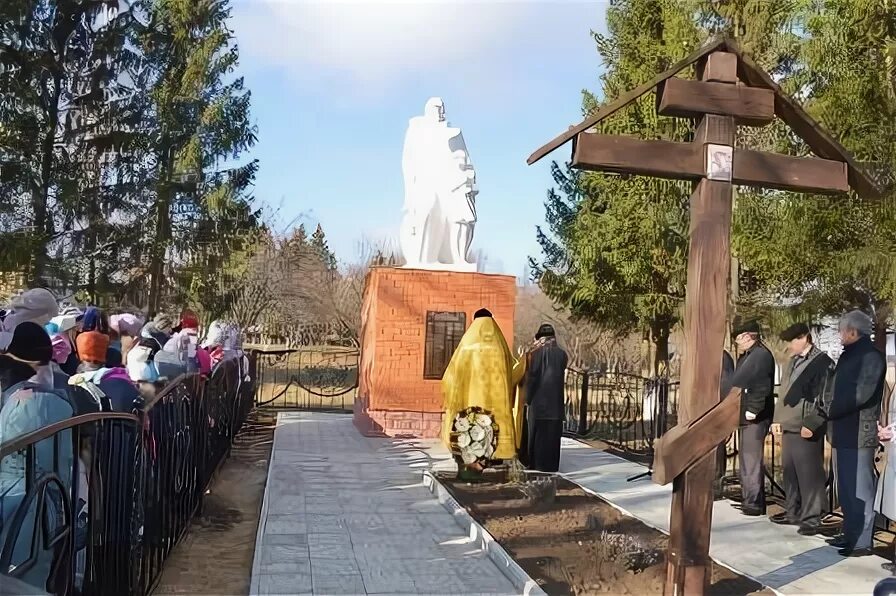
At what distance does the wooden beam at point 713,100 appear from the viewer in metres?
4.43

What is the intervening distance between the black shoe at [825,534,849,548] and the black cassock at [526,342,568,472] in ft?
10.3

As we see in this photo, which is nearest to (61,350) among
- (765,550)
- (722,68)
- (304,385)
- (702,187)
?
(702,187)

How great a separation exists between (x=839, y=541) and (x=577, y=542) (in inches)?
76.4

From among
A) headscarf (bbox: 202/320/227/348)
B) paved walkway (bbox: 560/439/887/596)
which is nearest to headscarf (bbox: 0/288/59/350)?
paved walkway (bbox: 560/439/887/596)

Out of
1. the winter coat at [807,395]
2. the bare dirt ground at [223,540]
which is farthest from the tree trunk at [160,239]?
the winter coat at [807,395]

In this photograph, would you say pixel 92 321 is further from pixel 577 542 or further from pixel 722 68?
pixel 722 68

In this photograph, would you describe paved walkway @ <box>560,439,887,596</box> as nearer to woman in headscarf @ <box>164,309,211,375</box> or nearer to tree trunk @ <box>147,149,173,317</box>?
woman in headscarf @ <box>164,309,211,375</box>

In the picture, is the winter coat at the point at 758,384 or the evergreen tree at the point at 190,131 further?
the evergreen tree at the point at 190,131

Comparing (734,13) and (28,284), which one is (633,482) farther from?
(28,284)

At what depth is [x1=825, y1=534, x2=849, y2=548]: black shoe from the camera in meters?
5.82

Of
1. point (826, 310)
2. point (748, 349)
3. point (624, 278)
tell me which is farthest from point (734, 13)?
point (748, 349)

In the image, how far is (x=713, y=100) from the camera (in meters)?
4.48

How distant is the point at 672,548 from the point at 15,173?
15.3 meters

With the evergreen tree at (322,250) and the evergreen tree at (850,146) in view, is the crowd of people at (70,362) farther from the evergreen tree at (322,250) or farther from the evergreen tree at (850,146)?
the evergreen tree at (322,250)
